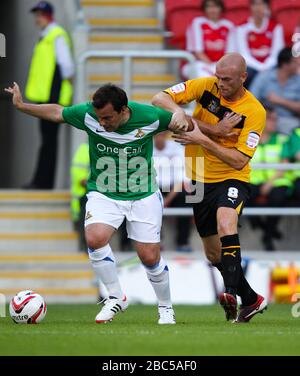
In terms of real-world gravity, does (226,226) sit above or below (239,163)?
below

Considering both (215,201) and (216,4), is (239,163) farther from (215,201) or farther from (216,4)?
(216,4)

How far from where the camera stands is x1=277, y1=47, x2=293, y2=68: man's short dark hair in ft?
52.4

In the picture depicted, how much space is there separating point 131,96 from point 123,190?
233 inches

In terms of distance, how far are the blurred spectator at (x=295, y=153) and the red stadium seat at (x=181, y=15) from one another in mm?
2362

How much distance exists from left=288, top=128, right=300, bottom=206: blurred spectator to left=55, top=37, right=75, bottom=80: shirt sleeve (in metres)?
3.05

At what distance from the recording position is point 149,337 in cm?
916

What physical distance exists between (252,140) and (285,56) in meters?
5.50

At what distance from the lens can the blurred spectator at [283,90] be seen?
16047mm

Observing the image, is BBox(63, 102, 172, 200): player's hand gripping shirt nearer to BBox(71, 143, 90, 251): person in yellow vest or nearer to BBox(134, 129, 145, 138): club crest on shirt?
BBox(134, 129, 145, 138): club crest on shirt

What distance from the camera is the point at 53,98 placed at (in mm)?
16422

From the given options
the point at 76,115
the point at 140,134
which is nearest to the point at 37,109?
the point at 76,115

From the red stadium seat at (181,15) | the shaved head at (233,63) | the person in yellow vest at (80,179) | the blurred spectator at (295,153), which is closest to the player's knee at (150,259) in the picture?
the shaved head at (233,63)

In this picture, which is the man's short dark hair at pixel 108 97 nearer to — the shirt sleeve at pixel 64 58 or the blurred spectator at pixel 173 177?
the blurred spectator at pixel 173 177
